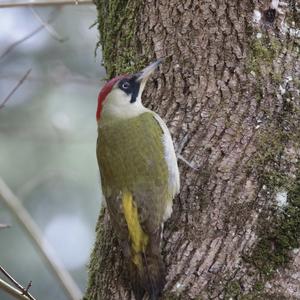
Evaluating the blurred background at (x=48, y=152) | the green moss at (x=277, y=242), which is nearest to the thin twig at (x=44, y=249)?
the green moss at (x=277, y=242)

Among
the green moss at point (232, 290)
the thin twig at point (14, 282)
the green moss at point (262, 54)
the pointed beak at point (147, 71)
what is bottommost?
the green moss at point (232, 290)

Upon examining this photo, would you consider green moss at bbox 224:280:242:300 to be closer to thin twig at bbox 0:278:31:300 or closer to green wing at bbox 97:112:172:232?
green wing at bbox 97:112:172:232

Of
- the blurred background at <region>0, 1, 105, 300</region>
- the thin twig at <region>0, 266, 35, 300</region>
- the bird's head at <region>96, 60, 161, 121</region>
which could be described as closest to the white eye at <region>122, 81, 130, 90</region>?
the bird's head at <region>96, 60, 161, 121</region>

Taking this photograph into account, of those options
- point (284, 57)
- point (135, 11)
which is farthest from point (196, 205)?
point (135, 11)

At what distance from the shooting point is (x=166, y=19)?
392 cm

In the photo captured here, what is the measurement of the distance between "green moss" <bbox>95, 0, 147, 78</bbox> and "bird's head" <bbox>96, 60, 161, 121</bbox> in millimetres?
103

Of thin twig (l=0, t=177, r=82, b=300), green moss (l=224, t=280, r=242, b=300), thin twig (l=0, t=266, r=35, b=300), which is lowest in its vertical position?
thin twig (l=0, t=177, r=82, b=300)

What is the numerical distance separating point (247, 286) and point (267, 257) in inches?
6.4

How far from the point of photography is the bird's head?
3951mm

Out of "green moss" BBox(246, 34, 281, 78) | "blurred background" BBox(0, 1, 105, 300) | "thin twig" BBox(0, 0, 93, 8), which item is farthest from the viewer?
"blurred background" BBox(0, 1, 105, 300)

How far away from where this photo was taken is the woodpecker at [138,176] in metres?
3.65

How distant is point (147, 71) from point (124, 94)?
0.33m

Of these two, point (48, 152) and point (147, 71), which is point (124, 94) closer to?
point (147, 71)

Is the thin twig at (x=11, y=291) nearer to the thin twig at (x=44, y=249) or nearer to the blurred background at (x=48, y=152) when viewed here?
the thin twig at (x=44, y=249)
